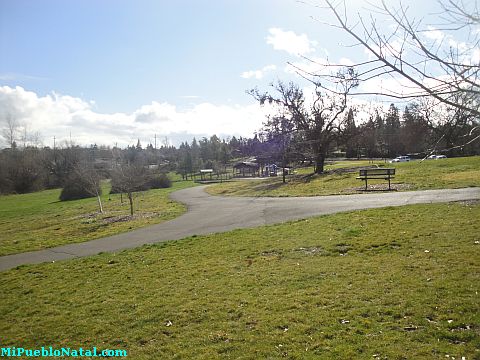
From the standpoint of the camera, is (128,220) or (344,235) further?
(128,220)

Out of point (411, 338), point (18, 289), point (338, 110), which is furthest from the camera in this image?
point (338, 110)

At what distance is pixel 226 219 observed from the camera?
15.7 m

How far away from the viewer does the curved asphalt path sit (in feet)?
40.1

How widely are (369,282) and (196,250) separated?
17.6ft

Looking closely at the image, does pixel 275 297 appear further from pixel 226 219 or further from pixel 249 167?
pixel 249 167

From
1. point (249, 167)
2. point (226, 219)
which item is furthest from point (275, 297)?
point (249, 167)

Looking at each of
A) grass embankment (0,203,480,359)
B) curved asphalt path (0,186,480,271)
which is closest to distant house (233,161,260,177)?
curved asphalt path (0,186,480,271)

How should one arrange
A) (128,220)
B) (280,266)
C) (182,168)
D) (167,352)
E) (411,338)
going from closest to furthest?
(411,338)
(167,352)
(280,266)
(128,220)
(182,168)

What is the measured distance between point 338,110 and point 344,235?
28.0 metres

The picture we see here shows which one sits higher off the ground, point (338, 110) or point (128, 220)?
point (338, 110)

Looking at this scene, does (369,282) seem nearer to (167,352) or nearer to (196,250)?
(167,352)

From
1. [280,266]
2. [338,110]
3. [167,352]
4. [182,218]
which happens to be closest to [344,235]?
[280,266]

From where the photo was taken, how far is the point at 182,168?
78875 millimetres

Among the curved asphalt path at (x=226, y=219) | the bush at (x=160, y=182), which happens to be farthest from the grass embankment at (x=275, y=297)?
the bush at (x=160, y=182)
